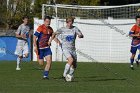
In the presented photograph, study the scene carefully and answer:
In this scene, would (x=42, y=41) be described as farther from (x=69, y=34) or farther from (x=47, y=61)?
(x=69, y=34)

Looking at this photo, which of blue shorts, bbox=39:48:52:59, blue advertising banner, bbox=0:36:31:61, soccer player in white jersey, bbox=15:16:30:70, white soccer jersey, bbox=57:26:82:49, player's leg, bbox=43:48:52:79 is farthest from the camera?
blue advertising banner, bbox=0:36:31:61

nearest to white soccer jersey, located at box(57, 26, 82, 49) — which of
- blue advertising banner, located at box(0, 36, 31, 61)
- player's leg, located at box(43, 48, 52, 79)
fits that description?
player's leg, located at box(43, 48, 52, 79)

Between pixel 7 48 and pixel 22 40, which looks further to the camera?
pixel 7 48

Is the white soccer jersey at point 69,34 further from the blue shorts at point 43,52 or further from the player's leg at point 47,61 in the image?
the blue shorts at point 43,52

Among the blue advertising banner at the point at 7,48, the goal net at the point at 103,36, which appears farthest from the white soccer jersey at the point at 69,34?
the blue advertising banner at the point at 7,48

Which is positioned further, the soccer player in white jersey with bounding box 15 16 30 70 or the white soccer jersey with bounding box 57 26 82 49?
the soccer player in white jersey with bounding box 15 16 30 70

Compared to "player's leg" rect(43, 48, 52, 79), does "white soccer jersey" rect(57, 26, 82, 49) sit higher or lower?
higher

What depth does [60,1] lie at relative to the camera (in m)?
51.3

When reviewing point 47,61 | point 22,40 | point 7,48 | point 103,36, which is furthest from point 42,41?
point 7,48

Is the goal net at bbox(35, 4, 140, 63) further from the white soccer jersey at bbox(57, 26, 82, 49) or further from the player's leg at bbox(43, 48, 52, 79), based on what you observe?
the white soccer jersey at bbox(57, 26, 82, 49)

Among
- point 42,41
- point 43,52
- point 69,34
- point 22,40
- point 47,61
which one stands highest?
point 69,34

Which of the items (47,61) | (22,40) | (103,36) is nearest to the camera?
(47,61)

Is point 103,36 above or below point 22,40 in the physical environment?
below

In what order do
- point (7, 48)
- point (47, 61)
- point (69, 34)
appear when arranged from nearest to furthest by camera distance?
point (69, 34)
point (47, 61)
point (7, 48)
